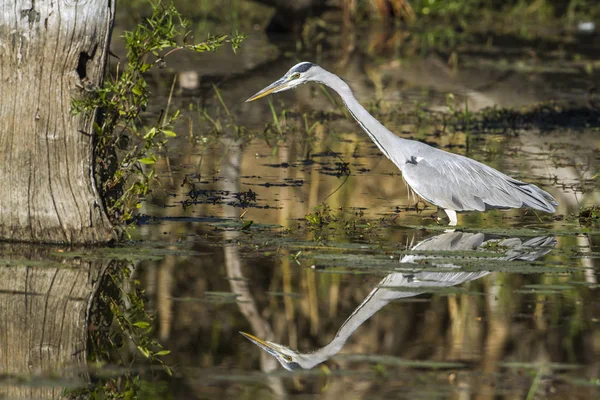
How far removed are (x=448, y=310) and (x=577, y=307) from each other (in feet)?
2.24

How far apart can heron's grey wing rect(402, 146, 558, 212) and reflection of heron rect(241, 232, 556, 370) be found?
290mm

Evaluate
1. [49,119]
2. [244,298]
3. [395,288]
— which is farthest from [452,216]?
[49,119]

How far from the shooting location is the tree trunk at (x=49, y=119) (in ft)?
20.0

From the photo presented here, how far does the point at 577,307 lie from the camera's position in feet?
18.3

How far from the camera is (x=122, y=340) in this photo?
4.89 metres

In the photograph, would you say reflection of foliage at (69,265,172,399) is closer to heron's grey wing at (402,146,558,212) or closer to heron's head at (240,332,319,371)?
heron's head at (240,332,319,371)

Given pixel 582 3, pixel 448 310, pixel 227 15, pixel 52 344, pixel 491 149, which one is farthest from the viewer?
pixel 582 3

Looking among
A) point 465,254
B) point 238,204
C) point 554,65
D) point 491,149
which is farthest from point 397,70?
point 465,254

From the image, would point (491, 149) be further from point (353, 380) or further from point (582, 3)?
point (582, 3)

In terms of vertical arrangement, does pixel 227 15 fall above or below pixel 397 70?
above

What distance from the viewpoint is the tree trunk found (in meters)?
6.09

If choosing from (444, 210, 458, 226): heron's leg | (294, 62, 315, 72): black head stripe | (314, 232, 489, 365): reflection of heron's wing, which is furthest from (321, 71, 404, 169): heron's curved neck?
(314, 232, 489, 365): reflection of heron's wing

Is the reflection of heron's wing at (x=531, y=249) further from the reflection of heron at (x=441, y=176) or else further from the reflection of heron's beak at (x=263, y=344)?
the reflection of heron's beak at (x=263, y=344)

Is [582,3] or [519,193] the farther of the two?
[582,3]
